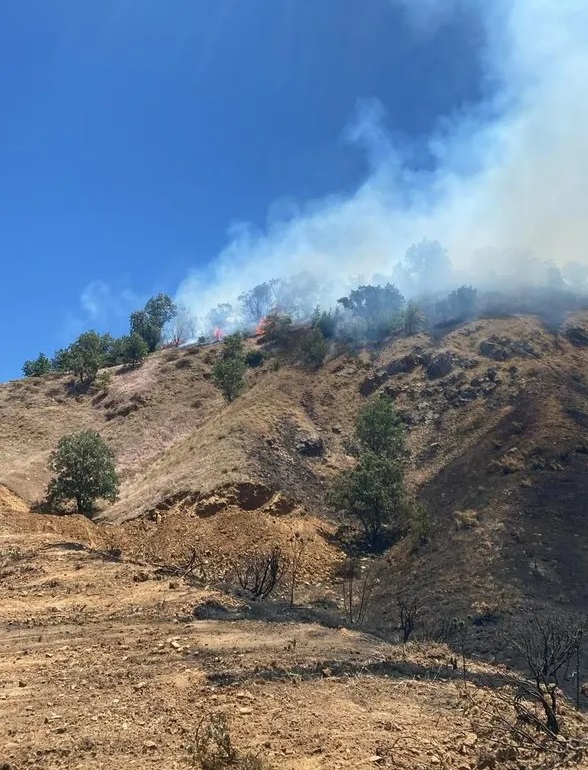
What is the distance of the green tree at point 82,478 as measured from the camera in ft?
99.3

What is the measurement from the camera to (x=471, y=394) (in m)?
38.9

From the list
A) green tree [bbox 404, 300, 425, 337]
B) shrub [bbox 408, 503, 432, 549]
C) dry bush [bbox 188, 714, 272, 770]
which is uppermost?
green tree [bbox 404, 300, 425, 337]

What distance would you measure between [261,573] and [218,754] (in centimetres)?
1360

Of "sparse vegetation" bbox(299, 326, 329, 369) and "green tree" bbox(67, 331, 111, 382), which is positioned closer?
"sparse vegetation" bbox(299, 326, 329, 369)

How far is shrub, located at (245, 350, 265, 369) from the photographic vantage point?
180 ft

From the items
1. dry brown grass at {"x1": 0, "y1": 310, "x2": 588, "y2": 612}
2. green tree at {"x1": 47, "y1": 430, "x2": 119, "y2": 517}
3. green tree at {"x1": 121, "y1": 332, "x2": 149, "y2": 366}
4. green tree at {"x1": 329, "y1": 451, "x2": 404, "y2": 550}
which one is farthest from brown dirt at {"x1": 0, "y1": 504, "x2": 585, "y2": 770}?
green tree at {"x1": 121, "y1": 332, "x2": 149, "y2": 366}

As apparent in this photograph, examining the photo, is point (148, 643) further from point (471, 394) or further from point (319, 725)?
point (471, 394)

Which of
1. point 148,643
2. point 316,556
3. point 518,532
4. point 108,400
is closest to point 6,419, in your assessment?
point 108,400

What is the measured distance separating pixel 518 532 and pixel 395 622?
6687 millimetres

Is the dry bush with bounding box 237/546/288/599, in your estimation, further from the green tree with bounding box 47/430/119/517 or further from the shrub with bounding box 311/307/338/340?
the shrub with bounding box 311/307/338/340

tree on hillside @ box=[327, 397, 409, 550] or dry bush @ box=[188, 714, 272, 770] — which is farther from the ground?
tree on hillside @ box=[327, 397, 409, 550]

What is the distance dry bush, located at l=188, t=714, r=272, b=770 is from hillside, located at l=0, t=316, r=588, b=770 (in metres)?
0.27

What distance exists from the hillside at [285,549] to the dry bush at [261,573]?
2.43 feet

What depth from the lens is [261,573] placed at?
19.0m
